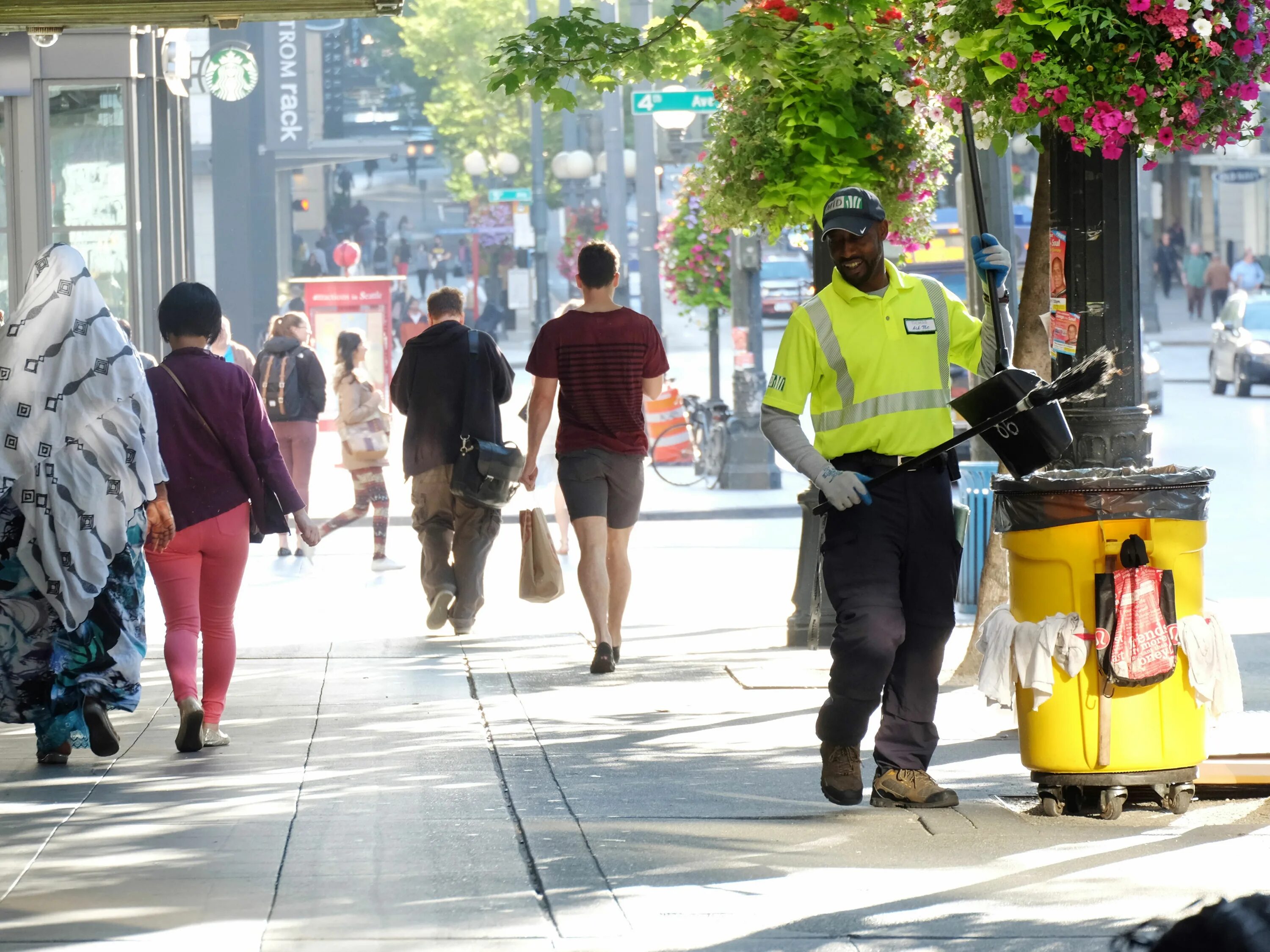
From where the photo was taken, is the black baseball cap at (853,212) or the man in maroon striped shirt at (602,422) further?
the man in maroon striped shirt at (602,422)

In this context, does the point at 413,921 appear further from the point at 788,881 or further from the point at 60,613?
the point at 60,613

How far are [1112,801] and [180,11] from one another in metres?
5.74

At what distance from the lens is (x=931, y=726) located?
5.86m

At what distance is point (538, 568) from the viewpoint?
962cm

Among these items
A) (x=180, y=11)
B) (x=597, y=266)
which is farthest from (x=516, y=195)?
(x=597, y=266)

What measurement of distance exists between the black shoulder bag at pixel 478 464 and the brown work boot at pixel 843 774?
4.29 metres

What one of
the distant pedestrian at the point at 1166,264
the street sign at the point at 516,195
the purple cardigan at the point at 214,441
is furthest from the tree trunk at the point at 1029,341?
the distant pedestrian at the point at 1166,264

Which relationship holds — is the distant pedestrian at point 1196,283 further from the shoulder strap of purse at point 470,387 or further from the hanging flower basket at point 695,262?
the shoulder strap of purse at point 470,387

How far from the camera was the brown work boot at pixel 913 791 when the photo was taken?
5.81m

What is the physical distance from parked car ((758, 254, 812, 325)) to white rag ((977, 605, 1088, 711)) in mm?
35923

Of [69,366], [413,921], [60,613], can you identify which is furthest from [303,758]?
[413,921]

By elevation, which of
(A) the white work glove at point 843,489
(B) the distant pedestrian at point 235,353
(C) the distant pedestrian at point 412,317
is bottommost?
(A) the white work glove at point 843,489

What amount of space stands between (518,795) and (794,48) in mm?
3930

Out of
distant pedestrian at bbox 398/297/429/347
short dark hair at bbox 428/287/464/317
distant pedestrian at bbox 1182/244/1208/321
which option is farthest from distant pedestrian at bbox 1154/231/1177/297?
short dark hair at bbox 428/287/464/317
